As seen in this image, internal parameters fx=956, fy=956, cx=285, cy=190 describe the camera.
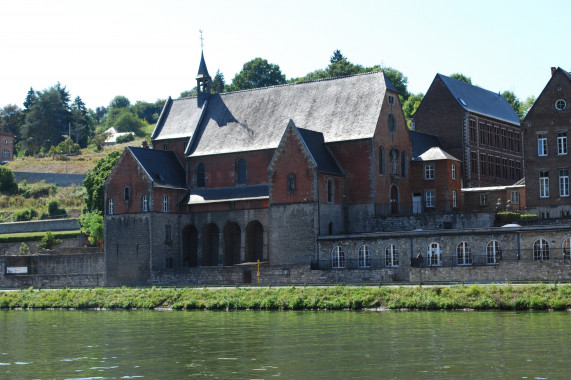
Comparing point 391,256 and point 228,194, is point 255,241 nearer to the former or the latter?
point 228,194

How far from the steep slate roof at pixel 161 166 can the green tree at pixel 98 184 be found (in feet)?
35.8

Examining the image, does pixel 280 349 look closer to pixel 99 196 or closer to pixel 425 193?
pixel 425 193

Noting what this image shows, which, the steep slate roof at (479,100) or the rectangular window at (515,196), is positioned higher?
the steep slate roof at (479,100)

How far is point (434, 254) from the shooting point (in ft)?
189

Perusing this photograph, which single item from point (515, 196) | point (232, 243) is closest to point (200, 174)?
point (232, 243)

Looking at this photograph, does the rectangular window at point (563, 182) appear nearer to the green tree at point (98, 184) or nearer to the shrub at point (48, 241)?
the green tree at point (98, 184)

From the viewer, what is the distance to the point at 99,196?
85.4 meters

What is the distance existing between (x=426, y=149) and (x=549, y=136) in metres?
12.3

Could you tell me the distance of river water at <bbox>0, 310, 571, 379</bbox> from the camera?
2634 centimetres

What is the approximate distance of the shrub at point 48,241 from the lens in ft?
282

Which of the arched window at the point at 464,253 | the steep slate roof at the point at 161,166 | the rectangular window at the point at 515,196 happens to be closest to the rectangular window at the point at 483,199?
the rectangular window at the point at 515,196

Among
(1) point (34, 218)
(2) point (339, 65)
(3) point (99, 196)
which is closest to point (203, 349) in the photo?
(3) point (99, 196)

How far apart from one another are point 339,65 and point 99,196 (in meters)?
47.3

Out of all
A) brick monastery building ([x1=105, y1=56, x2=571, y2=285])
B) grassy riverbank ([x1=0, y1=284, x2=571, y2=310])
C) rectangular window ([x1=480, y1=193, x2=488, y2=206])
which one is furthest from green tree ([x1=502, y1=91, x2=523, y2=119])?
grassy riverbank ([x1=0, y1=284, x2=571, y2=310])
